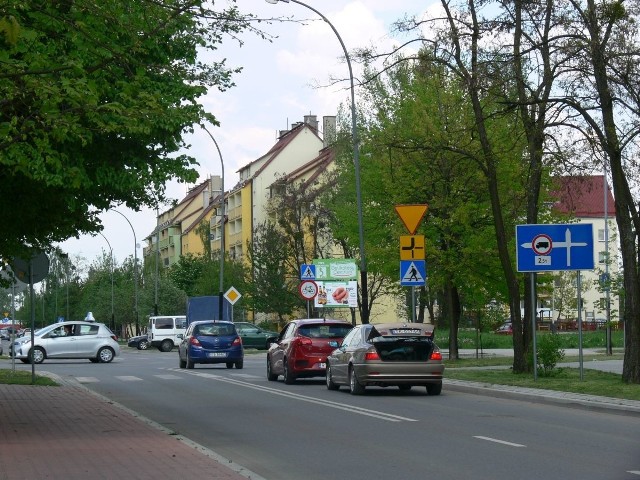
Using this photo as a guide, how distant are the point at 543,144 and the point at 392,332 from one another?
19.2ft

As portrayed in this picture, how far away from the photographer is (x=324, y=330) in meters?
29.0

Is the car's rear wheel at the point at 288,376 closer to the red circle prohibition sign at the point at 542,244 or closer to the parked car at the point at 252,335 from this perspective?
the red circle prohibition sign at the point at 542,244

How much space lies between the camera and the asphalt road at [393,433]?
11977 mm

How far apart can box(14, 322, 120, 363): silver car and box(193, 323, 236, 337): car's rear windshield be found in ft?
32.6

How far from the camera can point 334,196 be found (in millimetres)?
67000

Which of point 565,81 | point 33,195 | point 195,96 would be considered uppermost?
point 565,81

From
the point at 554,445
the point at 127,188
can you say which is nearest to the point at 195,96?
the point at 127,188

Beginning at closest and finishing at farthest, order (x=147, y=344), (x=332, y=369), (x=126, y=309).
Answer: (x=332, y=369), (x=147, y=344), (x=126, y=309)

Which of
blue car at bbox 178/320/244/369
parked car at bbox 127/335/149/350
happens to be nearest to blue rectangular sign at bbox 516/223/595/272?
blue car at bbox 178/320/244/369

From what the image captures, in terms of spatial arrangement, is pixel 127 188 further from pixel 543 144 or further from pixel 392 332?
pixel 543 144

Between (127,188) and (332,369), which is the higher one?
(127,188)

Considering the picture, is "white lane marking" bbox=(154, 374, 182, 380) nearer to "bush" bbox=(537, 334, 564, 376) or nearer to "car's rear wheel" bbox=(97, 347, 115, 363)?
"bush" bbox=(537, 334, 564, 376)

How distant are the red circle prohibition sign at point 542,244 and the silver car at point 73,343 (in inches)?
1056

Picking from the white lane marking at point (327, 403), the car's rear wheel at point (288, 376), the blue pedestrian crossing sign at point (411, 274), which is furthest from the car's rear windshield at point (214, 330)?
the blue pedestrian crossing sign at point (411, 274)
